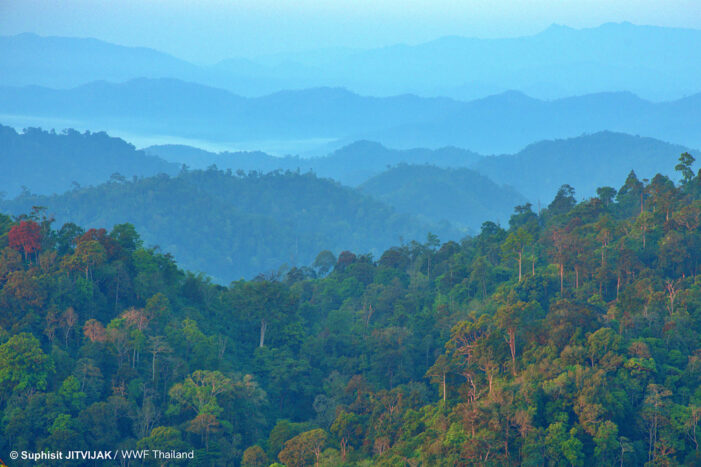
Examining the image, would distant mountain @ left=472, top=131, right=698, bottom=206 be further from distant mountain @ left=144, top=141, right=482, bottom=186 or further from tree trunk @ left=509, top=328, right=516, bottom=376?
tree trunk @ left=509, top=328, right=516, bottom=376

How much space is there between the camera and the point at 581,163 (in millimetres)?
161500

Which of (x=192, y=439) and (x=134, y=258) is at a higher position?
(x=134, y=258)

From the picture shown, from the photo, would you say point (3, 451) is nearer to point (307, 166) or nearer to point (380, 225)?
point (380, 225)

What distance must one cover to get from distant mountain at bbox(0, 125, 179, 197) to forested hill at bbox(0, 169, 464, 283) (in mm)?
45541

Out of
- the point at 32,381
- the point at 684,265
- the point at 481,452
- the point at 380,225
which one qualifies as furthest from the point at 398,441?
the point at 380,225

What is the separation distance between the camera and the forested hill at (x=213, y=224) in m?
94.8

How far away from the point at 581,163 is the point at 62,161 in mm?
103238

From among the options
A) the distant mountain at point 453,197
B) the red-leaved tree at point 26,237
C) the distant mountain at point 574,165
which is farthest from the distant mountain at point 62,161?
the red-leaved tree at point 26,237

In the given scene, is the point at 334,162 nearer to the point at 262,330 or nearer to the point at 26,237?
the point at 262,330

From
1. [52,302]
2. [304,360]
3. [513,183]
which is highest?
[513,183]

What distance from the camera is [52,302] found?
27.0 metres

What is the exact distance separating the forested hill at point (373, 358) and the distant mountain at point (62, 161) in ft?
405

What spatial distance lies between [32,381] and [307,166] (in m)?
170

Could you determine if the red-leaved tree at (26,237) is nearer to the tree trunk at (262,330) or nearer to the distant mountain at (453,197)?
the tree trunk at (262,330)
